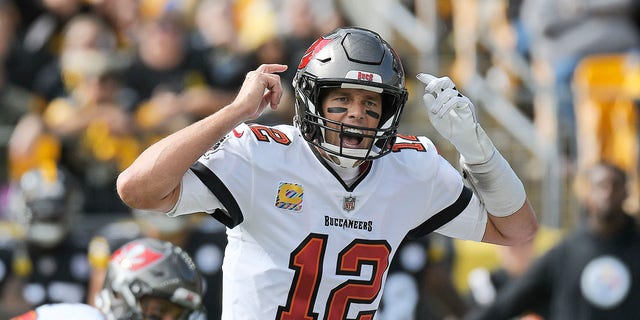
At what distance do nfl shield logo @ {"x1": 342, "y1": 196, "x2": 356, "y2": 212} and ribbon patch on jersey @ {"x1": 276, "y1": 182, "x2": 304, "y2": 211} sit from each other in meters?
0.15

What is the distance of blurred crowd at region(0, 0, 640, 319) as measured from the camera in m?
8.39

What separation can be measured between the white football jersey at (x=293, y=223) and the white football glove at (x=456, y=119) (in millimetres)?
288

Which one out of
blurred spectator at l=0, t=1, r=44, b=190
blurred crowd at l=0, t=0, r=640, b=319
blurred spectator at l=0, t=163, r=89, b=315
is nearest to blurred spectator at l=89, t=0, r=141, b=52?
blurred crowd at l=0, t=0, r=640, b=319

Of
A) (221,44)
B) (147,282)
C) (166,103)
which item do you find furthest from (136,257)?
(221,44)

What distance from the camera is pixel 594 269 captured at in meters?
7.91

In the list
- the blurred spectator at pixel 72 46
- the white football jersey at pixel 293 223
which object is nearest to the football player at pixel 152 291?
the white football jersey at pixel 293 223

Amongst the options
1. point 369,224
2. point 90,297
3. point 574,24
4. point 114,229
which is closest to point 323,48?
point 369,224

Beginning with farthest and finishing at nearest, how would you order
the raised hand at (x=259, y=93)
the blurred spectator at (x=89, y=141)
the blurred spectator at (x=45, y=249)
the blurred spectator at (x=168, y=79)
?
the blurred spectator at (x=168, y=79) → the blurred spectator at (x=89, y=141) → the blurred spectator at (x=45, y=249) → the raised hand at (x=259, y=93)

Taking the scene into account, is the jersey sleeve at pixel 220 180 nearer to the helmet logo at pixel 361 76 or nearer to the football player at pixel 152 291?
the helmet logo at pixel 361 76

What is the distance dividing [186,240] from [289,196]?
4.32m

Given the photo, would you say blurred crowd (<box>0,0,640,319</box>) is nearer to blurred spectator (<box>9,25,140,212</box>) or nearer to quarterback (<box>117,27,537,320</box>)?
blurred spectator (<box>9,25,140,212</box>)

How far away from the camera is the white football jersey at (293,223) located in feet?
13.5

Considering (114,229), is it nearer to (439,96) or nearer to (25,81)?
(25,81)

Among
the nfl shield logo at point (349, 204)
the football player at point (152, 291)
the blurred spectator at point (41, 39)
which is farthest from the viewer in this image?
the blurred spectator at point (41, 39)
